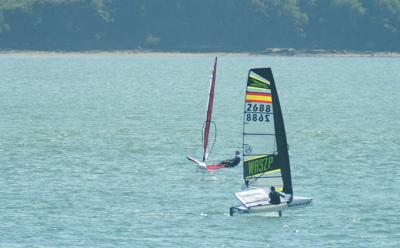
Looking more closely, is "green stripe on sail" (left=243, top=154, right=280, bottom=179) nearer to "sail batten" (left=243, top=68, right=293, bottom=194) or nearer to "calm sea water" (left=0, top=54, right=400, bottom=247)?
"sail batten" (left=243, top=68, right=293, bottom=194)

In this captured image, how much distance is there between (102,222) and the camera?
49938mm

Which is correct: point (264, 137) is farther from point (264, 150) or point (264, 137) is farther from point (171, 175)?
point (171, 175)

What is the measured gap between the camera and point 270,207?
166ft

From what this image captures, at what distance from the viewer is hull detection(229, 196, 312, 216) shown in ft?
165

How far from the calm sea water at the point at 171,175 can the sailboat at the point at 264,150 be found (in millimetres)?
792

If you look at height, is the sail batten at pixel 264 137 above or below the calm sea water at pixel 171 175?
above

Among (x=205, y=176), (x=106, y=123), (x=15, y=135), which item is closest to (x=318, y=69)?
(x=106, y=123)

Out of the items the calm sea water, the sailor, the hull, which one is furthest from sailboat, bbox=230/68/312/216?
the calm sea water

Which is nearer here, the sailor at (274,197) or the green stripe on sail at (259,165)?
the sailor at (274,197)

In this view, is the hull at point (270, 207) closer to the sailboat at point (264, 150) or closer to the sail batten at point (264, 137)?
the sailboat at point (264, 150)

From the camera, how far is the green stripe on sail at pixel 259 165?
51500mm

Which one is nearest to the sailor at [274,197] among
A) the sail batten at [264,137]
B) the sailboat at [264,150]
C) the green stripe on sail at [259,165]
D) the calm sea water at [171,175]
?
the sailboat at [264,150]

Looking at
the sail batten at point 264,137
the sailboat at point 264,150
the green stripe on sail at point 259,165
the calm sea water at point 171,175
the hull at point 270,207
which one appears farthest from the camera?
the green stripe on sail at point 259,165

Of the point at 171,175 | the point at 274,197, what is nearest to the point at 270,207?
the point at 274,197
